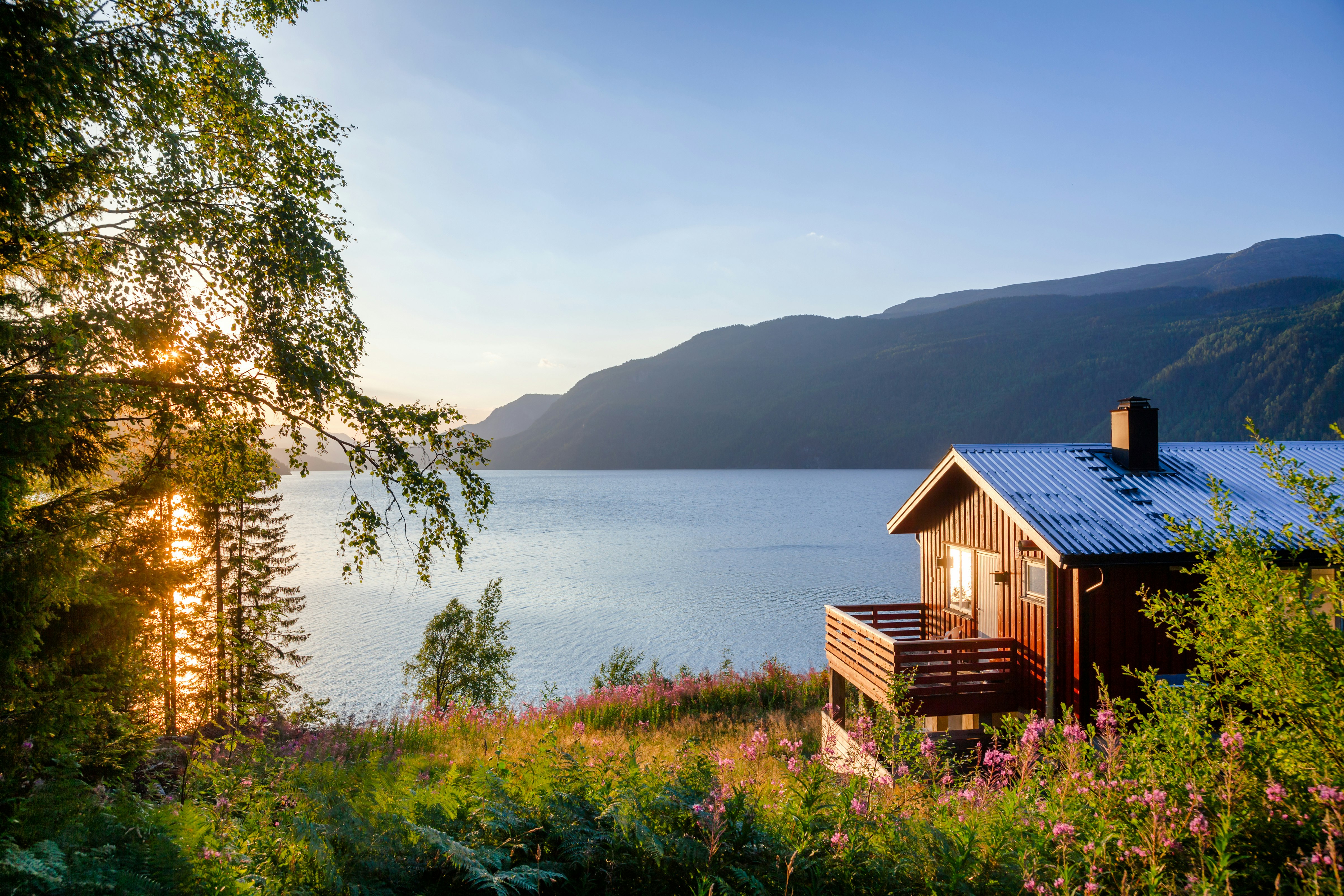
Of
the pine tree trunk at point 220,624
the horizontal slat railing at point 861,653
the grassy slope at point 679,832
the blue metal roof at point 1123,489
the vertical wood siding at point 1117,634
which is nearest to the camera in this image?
the grassy slope at point 679,832

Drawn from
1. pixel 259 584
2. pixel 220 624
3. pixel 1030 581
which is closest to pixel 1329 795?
pixel 220 624

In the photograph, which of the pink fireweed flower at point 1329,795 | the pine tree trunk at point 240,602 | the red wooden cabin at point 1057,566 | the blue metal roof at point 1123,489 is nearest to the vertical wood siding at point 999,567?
the red wooden cabin at point 1057,566

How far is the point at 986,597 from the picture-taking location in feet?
44.1

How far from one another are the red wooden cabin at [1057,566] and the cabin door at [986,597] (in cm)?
3

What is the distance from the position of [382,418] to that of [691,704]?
14.3m

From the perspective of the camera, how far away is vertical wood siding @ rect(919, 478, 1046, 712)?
37.8 feet

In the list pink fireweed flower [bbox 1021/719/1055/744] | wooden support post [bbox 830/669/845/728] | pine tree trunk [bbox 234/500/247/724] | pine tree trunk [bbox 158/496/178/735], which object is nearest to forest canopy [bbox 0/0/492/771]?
pine tree trunk [bbox 158/496/178/735]

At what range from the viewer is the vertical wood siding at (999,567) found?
453 inches

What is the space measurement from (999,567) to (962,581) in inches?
74.8

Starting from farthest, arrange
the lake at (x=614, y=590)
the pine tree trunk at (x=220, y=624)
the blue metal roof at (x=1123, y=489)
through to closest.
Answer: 1. the lake at (x=614, y=590)
2. the blue metal roof at (x=1123, y=489)
3. the pine tree trunk at (x=220, y=624)

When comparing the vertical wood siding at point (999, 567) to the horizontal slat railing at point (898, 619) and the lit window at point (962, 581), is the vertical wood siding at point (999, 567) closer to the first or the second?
the lit window at point (962, 581)

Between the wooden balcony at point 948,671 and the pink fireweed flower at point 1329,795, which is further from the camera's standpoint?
the wooden balcony at point 948,671

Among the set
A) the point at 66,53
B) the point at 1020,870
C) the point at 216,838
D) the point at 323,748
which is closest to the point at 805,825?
the point at 1020,870

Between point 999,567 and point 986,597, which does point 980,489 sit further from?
point 986,597
